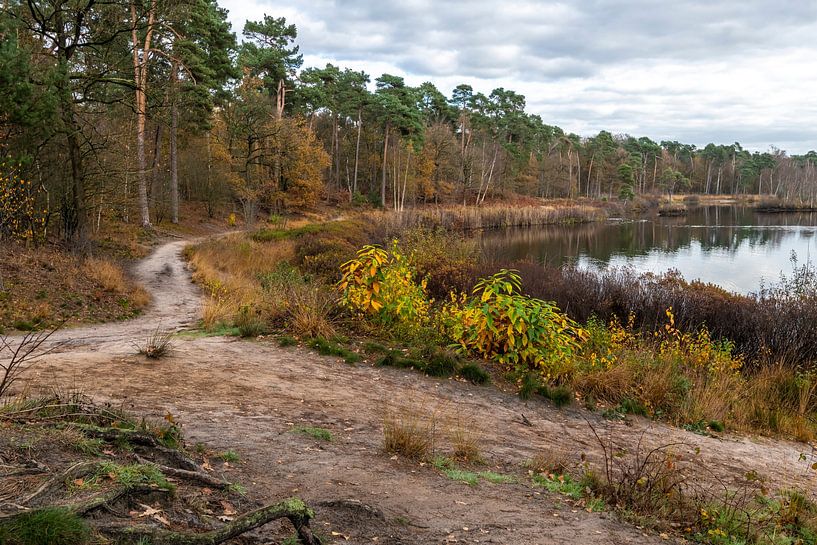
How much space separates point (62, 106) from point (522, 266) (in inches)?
553

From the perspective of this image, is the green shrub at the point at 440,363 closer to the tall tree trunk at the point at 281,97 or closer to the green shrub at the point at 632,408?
the green shrub at the point at 632,408

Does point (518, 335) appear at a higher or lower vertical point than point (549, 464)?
higher

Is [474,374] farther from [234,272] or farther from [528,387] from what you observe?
[234,272]

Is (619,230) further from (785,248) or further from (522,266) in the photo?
(522,266)

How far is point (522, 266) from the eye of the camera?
1923cm

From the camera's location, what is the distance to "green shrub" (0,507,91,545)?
2.20 meters

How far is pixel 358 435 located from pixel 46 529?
3.12 metres

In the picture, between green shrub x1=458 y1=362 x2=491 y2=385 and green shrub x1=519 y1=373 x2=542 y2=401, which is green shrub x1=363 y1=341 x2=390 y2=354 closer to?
green shrub x1=458 y1=362 x2=491 y2=385

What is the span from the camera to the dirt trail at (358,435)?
3551 millimetres

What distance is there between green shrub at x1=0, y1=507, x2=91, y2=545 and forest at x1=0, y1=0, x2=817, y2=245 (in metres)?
11.0

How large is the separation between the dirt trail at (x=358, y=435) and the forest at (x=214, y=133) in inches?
279

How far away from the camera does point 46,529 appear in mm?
2238

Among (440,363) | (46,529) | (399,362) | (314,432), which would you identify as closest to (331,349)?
(399,362)

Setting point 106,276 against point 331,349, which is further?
point 106,276
